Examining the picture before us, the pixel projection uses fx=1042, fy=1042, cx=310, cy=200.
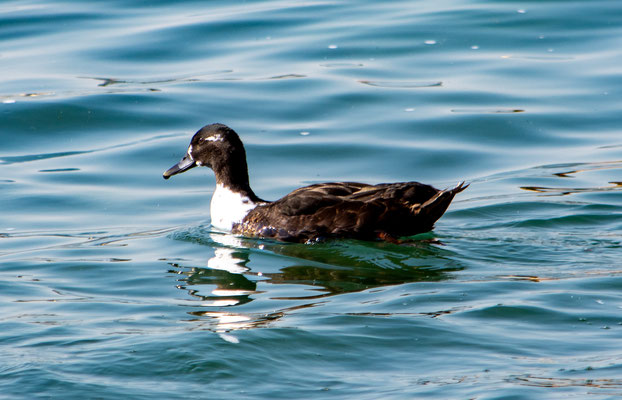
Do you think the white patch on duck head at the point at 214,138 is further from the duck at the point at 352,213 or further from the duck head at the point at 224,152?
the duck at the point at 352,213

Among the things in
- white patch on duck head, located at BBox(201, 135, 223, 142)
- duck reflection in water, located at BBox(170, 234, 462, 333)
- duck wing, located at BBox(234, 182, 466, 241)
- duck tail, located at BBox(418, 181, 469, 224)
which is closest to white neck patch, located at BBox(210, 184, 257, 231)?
duck reflection in water, located at BBox(170, 234, 462, 333)

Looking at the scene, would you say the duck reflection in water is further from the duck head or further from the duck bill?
the duck bill

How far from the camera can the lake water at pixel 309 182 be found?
644cm

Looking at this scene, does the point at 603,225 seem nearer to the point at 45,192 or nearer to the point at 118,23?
the point at 45,192

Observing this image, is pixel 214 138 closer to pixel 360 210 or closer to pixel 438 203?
pixel 360 210

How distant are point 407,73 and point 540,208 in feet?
18.1

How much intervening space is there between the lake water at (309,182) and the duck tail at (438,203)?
1.00ft

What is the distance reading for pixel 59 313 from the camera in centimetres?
773

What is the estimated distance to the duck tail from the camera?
9547mm

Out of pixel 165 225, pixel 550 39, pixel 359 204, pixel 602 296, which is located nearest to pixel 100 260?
pixel 165 225

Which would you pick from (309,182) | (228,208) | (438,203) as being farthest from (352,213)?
(309,182)

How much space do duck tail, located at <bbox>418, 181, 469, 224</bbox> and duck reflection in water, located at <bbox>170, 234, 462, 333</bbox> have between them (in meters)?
0.30

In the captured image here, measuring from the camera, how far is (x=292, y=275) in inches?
352

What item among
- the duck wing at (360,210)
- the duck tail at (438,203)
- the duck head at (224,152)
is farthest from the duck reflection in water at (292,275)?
the duck head at (224,152)
